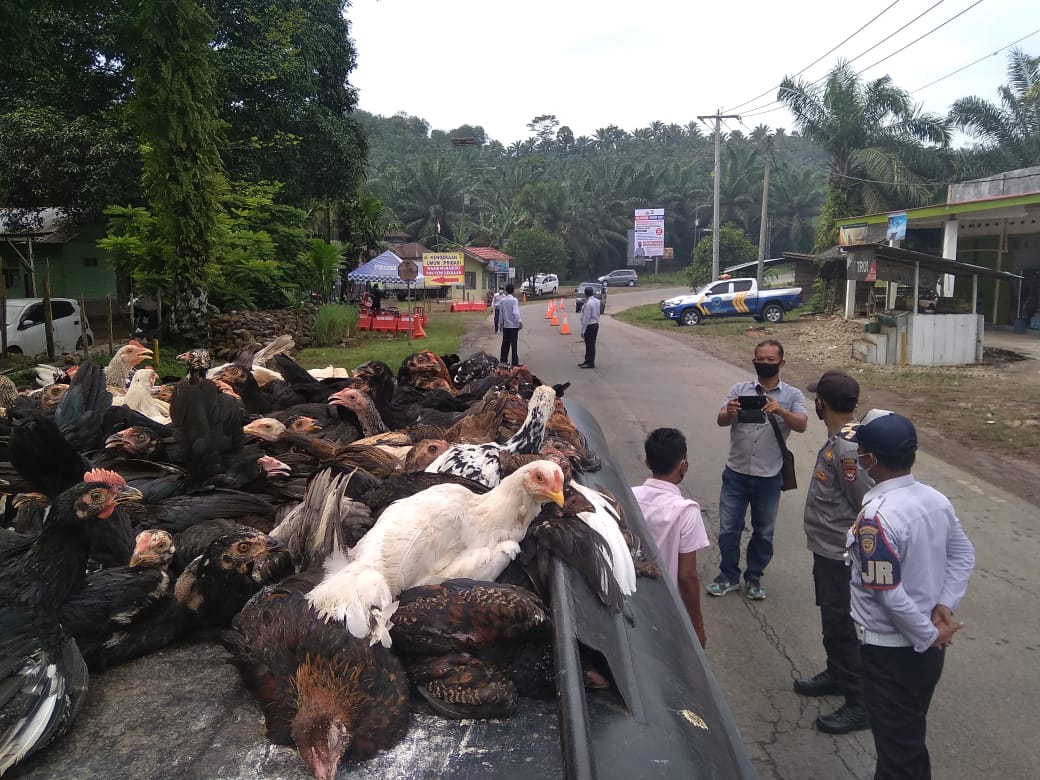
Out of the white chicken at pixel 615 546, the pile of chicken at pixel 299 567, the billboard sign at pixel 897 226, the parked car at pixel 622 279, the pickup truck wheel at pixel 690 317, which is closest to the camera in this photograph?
the pile of chicken at pixel 299 567

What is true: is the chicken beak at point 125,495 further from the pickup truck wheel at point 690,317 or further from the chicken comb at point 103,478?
the pickup truck wheel at point 690,317

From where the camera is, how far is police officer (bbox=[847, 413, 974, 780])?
2695 millimetres

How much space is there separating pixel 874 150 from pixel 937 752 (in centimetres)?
3030

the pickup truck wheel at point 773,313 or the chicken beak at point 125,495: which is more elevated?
the chicken beak at point 125,495

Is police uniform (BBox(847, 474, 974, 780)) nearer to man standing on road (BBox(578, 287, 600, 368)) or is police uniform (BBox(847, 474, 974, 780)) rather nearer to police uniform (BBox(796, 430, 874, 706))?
police uniform (BBox(796, 430, 874, 706))

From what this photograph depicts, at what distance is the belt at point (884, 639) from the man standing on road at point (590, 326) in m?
13.2

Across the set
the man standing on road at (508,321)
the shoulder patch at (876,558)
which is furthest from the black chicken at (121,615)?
the man standing on road at (508,321)

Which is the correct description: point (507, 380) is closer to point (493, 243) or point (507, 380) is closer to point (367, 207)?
point (367, 207)

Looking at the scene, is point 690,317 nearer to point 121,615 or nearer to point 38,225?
point 38,225

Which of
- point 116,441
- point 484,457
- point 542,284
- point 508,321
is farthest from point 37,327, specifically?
point 542,284

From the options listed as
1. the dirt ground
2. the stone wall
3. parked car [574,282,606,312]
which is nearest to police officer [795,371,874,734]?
the dirt ground

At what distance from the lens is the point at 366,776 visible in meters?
1.62

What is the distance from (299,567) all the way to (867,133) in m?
33.5

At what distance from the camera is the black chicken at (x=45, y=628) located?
1.71m
